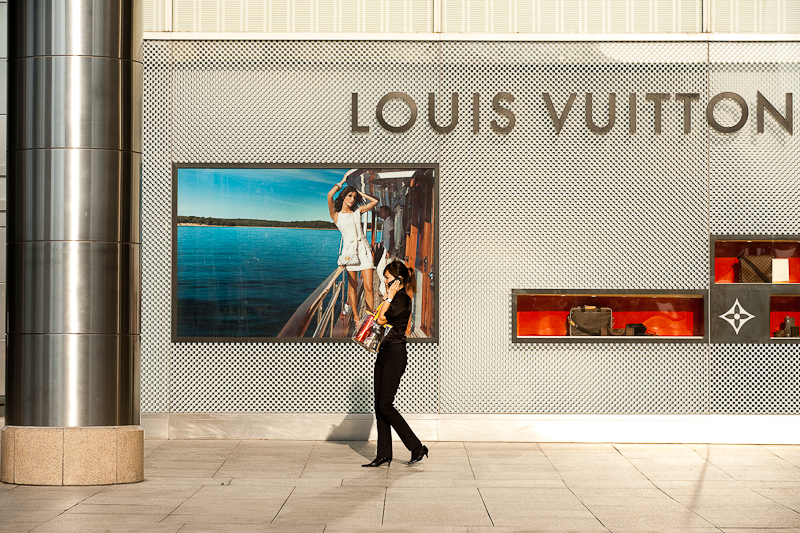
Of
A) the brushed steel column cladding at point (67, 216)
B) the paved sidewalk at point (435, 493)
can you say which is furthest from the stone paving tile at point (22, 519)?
the brushed steel column cladding at point (67, 216)

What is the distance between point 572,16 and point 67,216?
6253 mm

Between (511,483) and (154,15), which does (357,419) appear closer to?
(511,483)

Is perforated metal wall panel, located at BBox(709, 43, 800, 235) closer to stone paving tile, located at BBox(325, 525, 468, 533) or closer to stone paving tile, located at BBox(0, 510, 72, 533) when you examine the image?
stone paving tile, located at BBox(325, 525, 468, 533)

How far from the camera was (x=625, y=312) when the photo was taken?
429 inches

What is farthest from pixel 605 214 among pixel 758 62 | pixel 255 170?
pixel 255 170

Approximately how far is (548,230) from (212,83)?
4297mm

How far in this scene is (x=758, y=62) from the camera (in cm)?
1084

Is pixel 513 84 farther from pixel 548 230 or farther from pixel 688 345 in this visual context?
pixel 688 345

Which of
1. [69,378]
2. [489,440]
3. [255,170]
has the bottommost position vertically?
[489,440]

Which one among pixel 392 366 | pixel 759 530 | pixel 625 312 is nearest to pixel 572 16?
pixel 625 312

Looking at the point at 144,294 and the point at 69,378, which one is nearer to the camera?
the point at 69,378

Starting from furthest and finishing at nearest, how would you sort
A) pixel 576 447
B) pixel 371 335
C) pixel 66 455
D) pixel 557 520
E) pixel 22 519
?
pixel 576 447 → pixel 371 335 → pixel 66 455 → pixel 557 520 → pixel 22 519

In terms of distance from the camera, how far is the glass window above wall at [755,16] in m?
10.9

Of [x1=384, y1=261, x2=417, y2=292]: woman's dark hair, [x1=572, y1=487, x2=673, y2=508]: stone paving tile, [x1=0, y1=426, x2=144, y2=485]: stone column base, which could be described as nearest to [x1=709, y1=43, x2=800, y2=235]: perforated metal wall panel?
[x1=384, y1=261, x2=417, y2=292]: woman's dark hair
